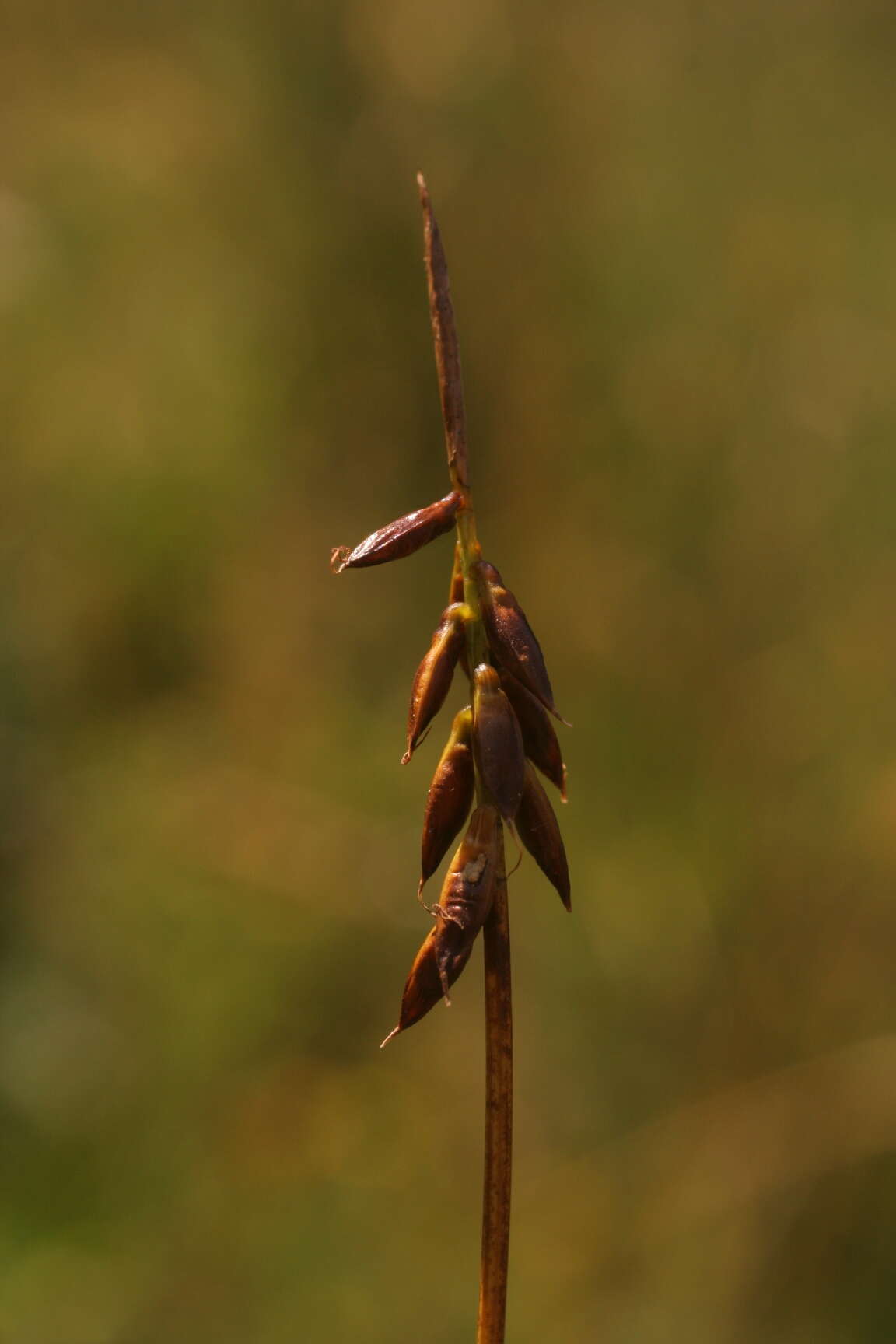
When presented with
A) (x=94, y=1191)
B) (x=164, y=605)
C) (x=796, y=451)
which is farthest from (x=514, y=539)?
(x=94, y=1191)

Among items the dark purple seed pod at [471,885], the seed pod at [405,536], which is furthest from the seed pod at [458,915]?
the seed pod at [405,536]

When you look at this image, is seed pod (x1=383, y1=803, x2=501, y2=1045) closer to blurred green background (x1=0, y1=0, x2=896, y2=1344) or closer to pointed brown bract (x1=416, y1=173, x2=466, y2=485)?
pointed brown bract (x1=416, y1=173, x2=466, y2=485)

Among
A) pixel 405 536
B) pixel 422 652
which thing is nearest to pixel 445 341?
pixel 405 536

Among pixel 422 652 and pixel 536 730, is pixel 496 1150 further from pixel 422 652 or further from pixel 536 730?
pixel 422 652

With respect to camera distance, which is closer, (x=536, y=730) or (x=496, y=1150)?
(x=496, y=1150)

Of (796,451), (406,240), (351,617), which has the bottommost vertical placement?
(351,617)

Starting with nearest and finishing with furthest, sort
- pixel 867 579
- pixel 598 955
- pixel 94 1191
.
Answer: pixel 94 1191, pixel 598 955, pixel 867 579

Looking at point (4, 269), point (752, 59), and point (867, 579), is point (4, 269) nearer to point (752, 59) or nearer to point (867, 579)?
point (752, 59)
